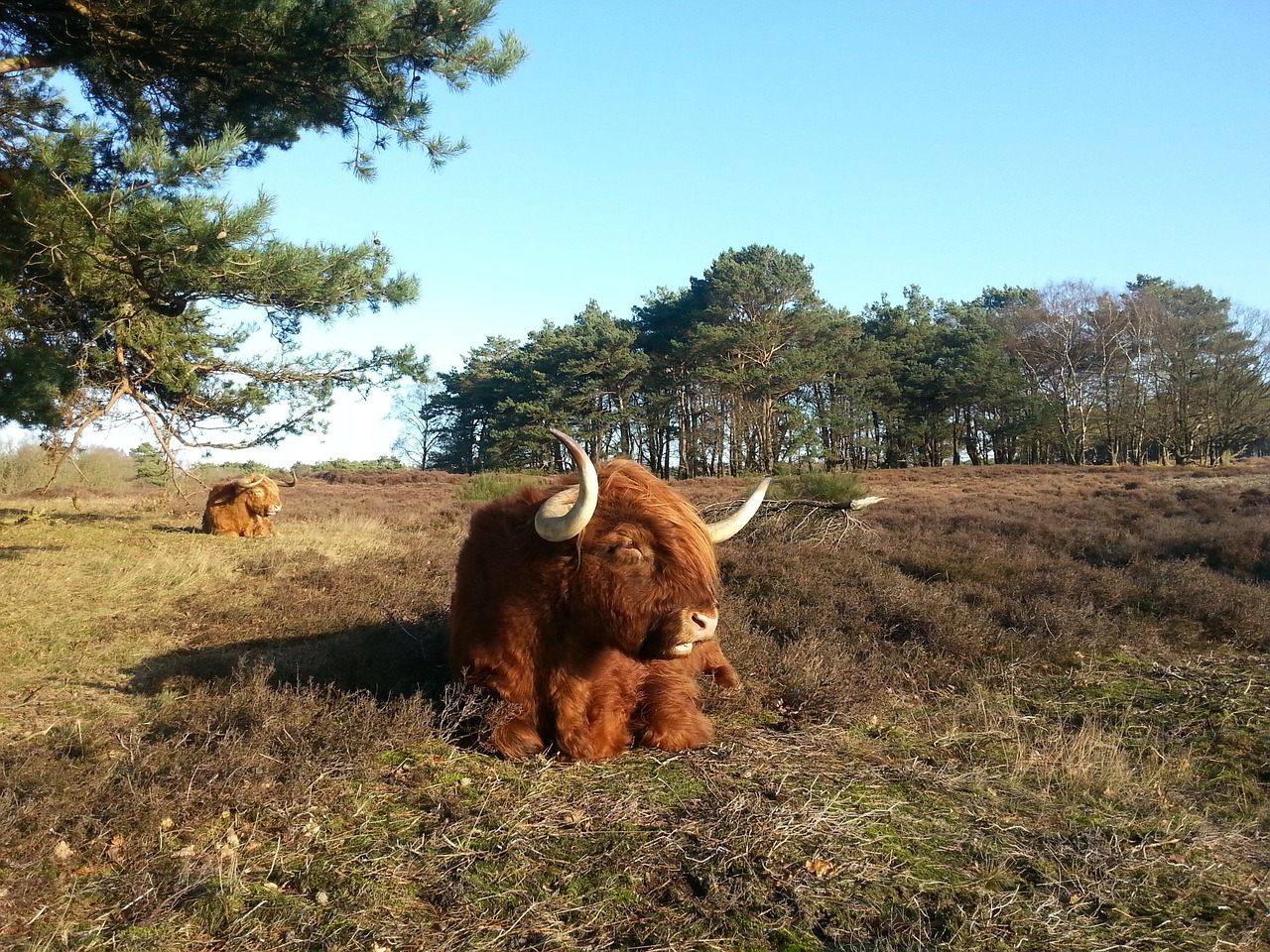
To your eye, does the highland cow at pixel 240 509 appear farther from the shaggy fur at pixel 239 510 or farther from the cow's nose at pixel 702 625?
the cow's nose at pixel 702 625

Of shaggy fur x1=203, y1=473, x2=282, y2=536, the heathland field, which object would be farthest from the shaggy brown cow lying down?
shaggy fur x1=203, y1=473, x2=282, y2=536

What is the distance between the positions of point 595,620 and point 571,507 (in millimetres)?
589

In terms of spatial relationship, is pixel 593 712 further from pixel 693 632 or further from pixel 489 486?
pixel 489 486

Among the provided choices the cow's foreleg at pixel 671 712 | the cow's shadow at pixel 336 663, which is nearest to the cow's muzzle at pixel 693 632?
the cow's foreleg at pixel 671 712

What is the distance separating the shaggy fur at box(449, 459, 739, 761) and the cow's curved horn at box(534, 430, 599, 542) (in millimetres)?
166

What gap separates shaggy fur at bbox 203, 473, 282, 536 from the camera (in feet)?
42.5

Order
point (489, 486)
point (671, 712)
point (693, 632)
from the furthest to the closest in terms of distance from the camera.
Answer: point (489, 486), point (671, 712), point (693, 632)

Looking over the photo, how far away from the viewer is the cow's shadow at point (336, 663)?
486 cm

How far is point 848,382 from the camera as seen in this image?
42.3 meters

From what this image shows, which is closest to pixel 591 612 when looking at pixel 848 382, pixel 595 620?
pixel 595 620

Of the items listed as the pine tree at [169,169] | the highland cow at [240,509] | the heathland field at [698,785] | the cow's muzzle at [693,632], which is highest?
the pine tree at [169,169]

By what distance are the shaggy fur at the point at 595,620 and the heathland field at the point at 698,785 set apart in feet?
0.78

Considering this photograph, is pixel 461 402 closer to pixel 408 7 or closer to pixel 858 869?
pixel 408 7

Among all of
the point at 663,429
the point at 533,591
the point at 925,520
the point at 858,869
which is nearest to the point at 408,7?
the point at 533,591
